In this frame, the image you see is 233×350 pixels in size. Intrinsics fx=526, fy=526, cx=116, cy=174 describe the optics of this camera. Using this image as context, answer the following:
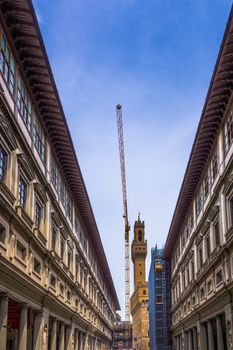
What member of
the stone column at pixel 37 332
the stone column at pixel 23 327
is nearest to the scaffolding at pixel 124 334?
the stone column at pixel 37 332

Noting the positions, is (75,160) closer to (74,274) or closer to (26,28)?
(74,274)

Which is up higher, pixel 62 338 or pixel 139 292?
pixel 139 292

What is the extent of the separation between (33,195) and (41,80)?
20.5 feet

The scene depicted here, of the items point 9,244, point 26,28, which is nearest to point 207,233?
point 9,244

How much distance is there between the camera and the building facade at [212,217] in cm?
2959

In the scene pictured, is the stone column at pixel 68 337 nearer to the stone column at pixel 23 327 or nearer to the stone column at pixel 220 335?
the stone column at pixel 220 335

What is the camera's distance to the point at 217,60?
2605cm

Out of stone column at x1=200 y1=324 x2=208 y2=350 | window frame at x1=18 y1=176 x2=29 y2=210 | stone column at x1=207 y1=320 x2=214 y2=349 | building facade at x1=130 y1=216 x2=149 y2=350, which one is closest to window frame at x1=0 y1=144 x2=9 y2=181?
window frame at x1=18 y1=176 x2=29 y2=210

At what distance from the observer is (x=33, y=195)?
28969mm

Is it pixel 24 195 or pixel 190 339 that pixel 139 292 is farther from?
pixel 24 195

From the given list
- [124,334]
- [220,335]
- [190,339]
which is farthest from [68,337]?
[124,334]

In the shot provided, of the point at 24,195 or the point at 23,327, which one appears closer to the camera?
the point at 23,327

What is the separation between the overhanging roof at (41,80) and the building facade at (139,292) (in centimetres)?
10319

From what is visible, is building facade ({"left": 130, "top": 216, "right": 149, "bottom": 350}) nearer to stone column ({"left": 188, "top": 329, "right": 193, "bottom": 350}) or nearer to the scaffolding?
the scaffolding
